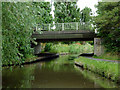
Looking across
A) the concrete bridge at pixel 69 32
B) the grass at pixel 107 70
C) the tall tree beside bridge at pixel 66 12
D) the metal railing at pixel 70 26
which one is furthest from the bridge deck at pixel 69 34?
the tall tree beside bridge at pixel 66 12

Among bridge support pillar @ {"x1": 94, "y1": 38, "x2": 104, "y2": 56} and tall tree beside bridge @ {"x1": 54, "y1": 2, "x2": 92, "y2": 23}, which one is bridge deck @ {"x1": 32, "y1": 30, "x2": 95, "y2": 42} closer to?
bridge support pillar @ {"x1": 94, "y1": 38, "x2": 104, "y2": 56}

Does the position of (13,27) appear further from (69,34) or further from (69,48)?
(69,48)

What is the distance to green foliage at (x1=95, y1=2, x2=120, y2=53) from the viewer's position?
18.3 meters

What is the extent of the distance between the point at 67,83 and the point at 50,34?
13.1m

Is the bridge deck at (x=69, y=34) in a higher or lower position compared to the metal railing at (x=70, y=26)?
lower

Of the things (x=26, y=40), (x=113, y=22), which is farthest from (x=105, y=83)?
(x=113, y=22)

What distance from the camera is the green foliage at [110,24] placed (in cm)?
1827

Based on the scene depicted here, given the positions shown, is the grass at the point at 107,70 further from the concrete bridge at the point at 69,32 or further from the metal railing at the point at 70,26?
the metal railing at the point at 70,26

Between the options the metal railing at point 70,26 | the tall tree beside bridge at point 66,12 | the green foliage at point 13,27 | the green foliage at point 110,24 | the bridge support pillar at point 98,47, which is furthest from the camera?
the tall tree beside bridge at point 66,12

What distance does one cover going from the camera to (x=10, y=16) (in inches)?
329

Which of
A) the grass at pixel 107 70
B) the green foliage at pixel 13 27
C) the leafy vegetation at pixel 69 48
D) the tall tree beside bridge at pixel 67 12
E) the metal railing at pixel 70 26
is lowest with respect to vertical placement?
the grass at pixel 107 70

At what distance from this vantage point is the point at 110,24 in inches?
762

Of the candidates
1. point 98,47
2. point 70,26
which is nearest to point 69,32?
point 70,26

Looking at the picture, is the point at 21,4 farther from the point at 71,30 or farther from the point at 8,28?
the point at 71,30
